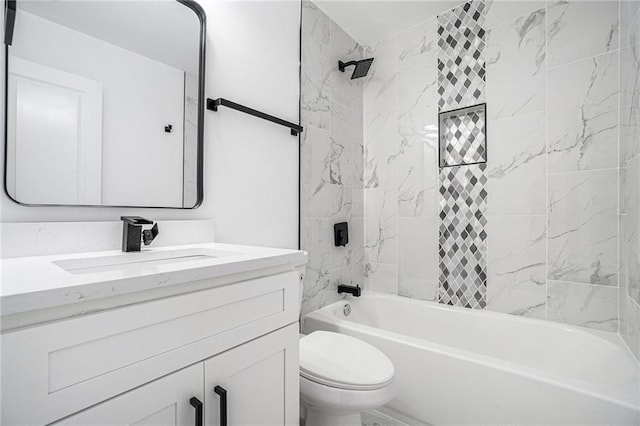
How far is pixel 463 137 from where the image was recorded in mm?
2055

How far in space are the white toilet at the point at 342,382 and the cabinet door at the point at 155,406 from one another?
603 mm

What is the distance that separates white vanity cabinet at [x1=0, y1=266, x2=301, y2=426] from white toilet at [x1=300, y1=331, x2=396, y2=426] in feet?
0.76

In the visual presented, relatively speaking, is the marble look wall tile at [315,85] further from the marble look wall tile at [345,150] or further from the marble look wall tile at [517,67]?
the marble look wall tile at [517,67]

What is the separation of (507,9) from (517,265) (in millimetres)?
1549

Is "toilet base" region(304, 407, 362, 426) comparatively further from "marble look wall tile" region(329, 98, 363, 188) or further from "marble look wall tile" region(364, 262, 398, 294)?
"marble look wall tile" region(329, 98, 363, 188)

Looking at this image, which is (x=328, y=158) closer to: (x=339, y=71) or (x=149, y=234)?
(x=339, y=71)

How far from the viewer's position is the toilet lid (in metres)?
1.17

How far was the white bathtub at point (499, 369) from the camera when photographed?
1133 millimetres

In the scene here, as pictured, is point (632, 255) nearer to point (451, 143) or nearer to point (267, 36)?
point (451, 143)

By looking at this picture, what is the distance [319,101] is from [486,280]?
1574 mm

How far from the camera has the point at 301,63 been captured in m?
1.92

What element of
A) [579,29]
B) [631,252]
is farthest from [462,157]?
[631,252]

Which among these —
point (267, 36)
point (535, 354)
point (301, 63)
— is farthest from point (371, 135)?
point (535, 354)

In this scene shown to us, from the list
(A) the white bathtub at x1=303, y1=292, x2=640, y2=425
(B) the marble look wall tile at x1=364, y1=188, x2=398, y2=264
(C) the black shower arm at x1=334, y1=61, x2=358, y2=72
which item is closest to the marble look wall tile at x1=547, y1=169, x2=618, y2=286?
(A) the white bathtub at x1=303, y1=292, x2=640, y2=425
